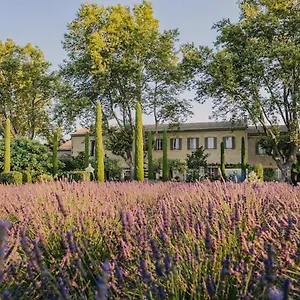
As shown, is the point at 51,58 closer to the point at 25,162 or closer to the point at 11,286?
the point at 25,162

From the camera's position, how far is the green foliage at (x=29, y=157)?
29.0 meters

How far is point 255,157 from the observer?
37375 mm

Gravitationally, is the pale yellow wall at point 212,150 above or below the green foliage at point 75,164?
above

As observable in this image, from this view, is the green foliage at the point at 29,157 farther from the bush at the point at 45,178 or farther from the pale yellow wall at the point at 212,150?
the bush at the point at 45,178

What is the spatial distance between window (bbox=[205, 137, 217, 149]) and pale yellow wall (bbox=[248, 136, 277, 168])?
3113 millimetres

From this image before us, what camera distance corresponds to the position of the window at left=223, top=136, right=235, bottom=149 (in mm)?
38062

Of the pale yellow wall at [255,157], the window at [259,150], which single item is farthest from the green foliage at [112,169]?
the window at [259,150]

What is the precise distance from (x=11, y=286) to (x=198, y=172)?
33.3 metres

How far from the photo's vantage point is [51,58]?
35188mm

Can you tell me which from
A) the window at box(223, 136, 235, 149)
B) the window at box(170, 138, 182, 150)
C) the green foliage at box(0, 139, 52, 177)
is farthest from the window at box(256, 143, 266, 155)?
the green foliage at box(0, 139, 52, 177)

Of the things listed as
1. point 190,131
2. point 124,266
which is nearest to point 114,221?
point 124,266

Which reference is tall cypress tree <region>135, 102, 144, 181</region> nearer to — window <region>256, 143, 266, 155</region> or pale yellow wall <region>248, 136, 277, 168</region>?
pale yellow wall <region>248, 136, 277, 168</region>

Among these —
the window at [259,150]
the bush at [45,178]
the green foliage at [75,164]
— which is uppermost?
the window at [259,150]

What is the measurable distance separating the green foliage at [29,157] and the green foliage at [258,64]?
38.9ft
